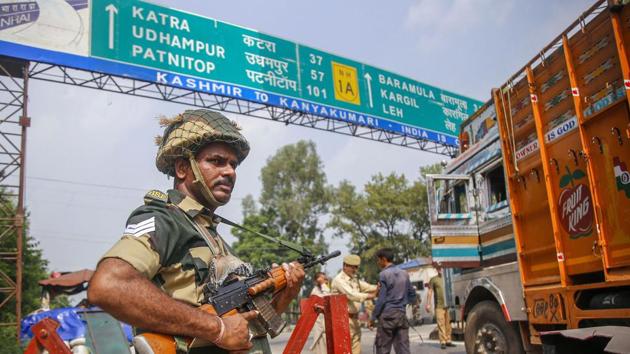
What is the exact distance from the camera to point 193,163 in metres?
1.98

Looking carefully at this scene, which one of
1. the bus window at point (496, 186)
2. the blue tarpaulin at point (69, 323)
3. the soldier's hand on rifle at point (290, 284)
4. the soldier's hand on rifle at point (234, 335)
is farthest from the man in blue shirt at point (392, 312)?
the soldier's hand on rifle at point (234, 335)

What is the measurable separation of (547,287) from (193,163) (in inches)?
152

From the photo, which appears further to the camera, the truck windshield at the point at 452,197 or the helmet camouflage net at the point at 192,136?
the truck windshield at the point at 452,197

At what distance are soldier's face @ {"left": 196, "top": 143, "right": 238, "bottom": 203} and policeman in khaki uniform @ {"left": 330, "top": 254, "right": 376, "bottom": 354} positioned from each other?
5.16m

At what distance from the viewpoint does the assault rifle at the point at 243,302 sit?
1470 millimetres

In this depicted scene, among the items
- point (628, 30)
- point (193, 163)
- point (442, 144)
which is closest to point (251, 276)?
point (193, 163)

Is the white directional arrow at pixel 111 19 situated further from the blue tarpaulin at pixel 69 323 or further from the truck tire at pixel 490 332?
the truck tire at pixel 490 332

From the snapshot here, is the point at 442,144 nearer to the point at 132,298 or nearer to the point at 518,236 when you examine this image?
Result: the point at 518,236

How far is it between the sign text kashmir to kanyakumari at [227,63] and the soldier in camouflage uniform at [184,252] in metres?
8.17

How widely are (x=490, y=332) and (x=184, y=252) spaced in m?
4.57

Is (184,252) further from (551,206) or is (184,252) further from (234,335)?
(551,206)

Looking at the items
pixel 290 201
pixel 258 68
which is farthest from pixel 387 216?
pixel 258 68

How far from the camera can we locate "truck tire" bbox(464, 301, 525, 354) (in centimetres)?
497

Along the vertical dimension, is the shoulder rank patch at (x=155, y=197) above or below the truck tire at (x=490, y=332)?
above
